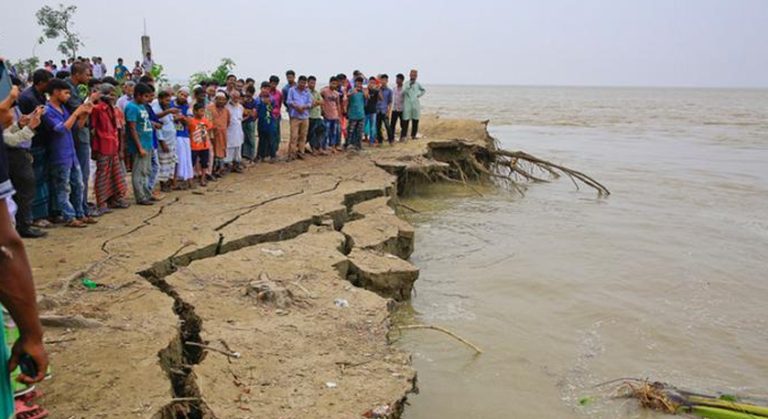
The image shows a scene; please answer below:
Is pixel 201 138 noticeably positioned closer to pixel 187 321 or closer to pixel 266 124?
pixel 266 124

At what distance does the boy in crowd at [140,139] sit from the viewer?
21.2 ft

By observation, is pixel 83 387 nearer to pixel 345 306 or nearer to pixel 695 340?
pixel 345 306

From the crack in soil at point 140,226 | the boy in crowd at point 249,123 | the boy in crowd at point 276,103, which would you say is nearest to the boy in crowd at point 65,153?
the crack in soil at point 140,226

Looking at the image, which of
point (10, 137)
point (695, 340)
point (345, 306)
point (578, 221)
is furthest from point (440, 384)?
point (578, 221)

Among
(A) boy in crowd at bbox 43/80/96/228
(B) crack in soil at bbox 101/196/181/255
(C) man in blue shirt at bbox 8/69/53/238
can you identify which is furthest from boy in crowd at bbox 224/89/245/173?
(C) man in blue shirt at bbox 8/69/53/238

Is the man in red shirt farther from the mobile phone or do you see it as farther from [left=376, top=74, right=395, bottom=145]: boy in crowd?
[left=376, top=74, right=395, bottom=145]: boy in crowd

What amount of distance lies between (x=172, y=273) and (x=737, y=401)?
3.92 metres

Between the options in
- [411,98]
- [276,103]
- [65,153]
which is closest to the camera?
[65,153]

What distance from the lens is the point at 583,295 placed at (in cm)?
579

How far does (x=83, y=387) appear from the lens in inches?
112

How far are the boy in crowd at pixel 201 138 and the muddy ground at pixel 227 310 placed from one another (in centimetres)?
115

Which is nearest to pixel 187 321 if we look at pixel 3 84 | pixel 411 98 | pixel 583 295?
pixel 3 84

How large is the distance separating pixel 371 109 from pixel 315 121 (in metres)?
1.55

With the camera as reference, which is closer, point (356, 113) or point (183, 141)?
point (183, 141)
